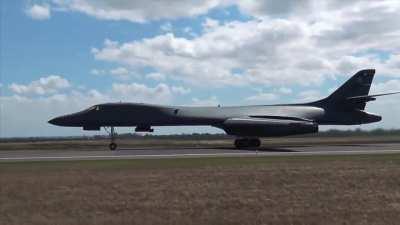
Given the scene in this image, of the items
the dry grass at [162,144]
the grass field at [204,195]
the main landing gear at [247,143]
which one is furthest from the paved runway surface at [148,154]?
the dry grass at [162,144]

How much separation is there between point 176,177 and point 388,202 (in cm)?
634

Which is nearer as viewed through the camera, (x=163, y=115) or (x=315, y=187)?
(x=315, y=187)

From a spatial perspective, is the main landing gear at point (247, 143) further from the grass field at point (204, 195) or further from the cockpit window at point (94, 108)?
the grass field at point (204, 195)

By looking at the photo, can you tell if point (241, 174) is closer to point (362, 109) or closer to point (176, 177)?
point (176, 177)

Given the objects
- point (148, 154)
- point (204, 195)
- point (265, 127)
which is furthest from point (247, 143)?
point (204, 195)

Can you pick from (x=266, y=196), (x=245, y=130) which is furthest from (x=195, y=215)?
(x=245, y=130)

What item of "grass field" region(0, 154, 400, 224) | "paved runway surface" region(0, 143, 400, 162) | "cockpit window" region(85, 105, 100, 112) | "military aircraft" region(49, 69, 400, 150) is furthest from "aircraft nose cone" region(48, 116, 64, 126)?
"grass field" region(0, 154, 400, 224)

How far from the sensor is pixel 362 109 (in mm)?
40000

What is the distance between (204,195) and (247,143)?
80.0 feet

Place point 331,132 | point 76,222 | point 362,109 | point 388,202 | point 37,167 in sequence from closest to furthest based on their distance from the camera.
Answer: point 76,222 < point 388,202 < point 37,167 < point 362,109 < point 331,132

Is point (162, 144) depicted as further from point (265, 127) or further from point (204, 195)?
point (204, 195)

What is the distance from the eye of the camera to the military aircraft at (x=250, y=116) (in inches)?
1436

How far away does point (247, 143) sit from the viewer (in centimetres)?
3788

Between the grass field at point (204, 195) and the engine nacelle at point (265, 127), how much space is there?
58.6 feet
